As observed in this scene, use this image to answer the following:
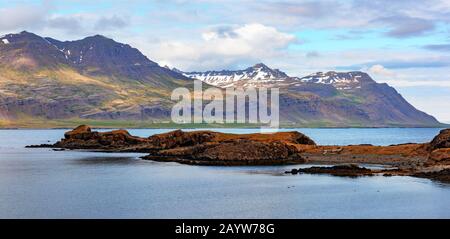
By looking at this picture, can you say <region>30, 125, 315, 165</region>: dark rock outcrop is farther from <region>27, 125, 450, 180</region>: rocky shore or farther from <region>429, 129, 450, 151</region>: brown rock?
<region>429, 129, 450, 151</region>: brown rock

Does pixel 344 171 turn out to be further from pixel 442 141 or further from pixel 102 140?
pixel 102 140

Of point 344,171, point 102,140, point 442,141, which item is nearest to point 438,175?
point 344,171

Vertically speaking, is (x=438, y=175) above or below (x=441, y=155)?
below

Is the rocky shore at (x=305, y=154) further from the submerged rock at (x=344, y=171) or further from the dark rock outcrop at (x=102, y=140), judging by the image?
the dark rock outcrop at (x=102, y=140)

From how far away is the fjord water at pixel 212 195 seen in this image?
49031 mm

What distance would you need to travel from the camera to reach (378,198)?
183 ft

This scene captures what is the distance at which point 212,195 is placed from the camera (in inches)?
2345

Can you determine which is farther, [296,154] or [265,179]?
[296,154]

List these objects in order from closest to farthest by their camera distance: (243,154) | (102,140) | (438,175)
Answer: (438,175) → (243,154) → (102,140)

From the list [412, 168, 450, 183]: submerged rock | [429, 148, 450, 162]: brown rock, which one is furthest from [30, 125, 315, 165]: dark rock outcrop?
[412, 168, 450, 183]: submerged rock

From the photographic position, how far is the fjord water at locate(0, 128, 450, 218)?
49031 millimetres
